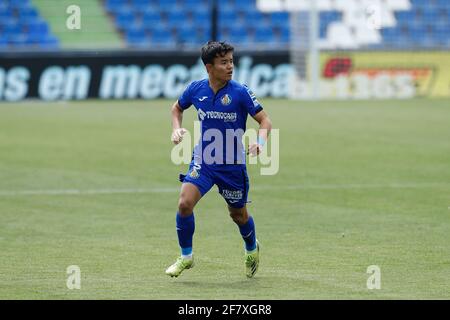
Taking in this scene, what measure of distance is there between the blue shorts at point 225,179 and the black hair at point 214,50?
2.92ft

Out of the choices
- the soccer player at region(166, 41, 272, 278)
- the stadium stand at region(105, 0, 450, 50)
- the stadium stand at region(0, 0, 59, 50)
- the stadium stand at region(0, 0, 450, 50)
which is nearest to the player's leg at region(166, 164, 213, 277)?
the soccer player at region(166, 41, 272, 278)

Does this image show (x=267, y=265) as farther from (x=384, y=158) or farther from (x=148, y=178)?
(x=384, y=158)

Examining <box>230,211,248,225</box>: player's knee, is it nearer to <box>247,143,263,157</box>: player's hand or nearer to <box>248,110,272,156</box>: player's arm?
<box>248,110,272,156</box>: player's arm

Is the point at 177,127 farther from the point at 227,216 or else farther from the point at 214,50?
the point at 227,216

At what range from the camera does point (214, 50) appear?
901 centimetres

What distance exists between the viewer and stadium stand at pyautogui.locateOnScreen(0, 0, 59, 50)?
114 ft

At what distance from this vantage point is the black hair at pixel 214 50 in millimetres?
9000

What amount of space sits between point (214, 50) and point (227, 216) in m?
4.03

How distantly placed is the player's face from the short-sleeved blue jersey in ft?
0.46

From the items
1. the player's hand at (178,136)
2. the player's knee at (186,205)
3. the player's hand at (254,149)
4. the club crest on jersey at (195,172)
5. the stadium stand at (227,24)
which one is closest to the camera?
the player's hand at (254,149)

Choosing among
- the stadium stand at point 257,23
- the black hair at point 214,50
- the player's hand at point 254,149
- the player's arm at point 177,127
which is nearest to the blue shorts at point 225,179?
the player's arm at point 177,127

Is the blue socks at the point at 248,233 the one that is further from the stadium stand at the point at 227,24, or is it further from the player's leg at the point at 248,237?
the stadium stand at the point at 227,24
